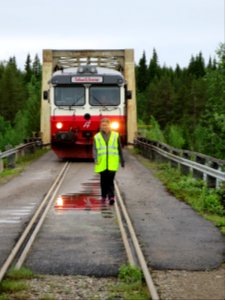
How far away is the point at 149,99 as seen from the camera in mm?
138125

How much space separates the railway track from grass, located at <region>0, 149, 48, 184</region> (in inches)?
247

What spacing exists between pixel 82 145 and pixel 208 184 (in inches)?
385

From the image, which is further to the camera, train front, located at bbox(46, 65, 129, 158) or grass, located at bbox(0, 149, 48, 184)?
train front, located at bbox(46, 65, 129, 158)

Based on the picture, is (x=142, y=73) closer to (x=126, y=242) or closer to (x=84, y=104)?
(x=84, y=104)

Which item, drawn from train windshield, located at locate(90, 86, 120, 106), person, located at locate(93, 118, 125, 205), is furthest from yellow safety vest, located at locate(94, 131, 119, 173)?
train windshield, located at locate(90, 86, 120, 106)

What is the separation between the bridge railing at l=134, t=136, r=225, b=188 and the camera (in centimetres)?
1428

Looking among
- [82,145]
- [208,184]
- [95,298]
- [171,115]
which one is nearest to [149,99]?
[171,115]

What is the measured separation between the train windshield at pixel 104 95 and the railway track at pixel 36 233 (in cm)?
1086

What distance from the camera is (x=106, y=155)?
12.5 metres

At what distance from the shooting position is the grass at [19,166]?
19625 mm

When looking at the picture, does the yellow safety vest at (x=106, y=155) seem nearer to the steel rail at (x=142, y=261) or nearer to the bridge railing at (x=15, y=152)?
the steel rail at (x=142, y=261)

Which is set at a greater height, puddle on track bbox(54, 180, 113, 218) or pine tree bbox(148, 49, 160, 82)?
pine tree bbox(148, 49, 160, 82)

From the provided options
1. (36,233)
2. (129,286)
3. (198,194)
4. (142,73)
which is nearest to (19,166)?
(198,194)

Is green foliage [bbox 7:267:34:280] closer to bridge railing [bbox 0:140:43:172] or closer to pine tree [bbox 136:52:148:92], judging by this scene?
bridge railing [bbox 0:140:43:172]
